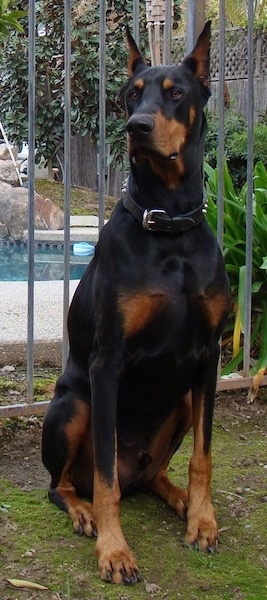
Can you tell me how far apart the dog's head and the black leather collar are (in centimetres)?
12

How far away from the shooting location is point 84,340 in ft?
10.2

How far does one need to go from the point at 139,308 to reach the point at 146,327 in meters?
0.08

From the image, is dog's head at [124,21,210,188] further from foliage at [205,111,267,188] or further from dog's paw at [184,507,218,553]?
foliage at [205,111,267,188]

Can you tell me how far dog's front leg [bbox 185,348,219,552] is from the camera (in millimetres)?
2988

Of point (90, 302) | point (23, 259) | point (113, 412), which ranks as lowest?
point (23, 259)

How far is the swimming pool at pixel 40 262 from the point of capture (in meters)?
10.9

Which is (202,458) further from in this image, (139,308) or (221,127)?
(221,127)

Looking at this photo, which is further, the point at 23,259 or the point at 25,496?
the point at 23,259

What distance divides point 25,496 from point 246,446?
3.92 feet

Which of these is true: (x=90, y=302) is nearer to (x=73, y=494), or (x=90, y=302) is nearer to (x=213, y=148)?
(x=73, y=494)

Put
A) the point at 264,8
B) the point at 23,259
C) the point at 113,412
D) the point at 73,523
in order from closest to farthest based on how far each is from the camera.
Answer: the point at 113,412
the point at 73,523
the point at 23,259
the point at 264,8

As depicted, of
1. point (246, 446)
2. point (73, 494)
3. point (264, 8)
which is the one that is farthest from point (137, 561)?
point (264, 8)

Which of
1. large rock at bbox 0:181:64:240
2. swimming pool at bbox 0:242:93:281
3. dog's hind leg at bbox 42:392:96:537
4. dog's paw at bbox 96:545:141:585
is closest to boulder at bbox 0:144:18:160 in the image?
large rock at bbox 0:181:64:240

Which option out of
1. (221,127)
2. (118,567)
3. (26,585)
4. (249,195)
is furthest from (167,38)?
(26,585)
